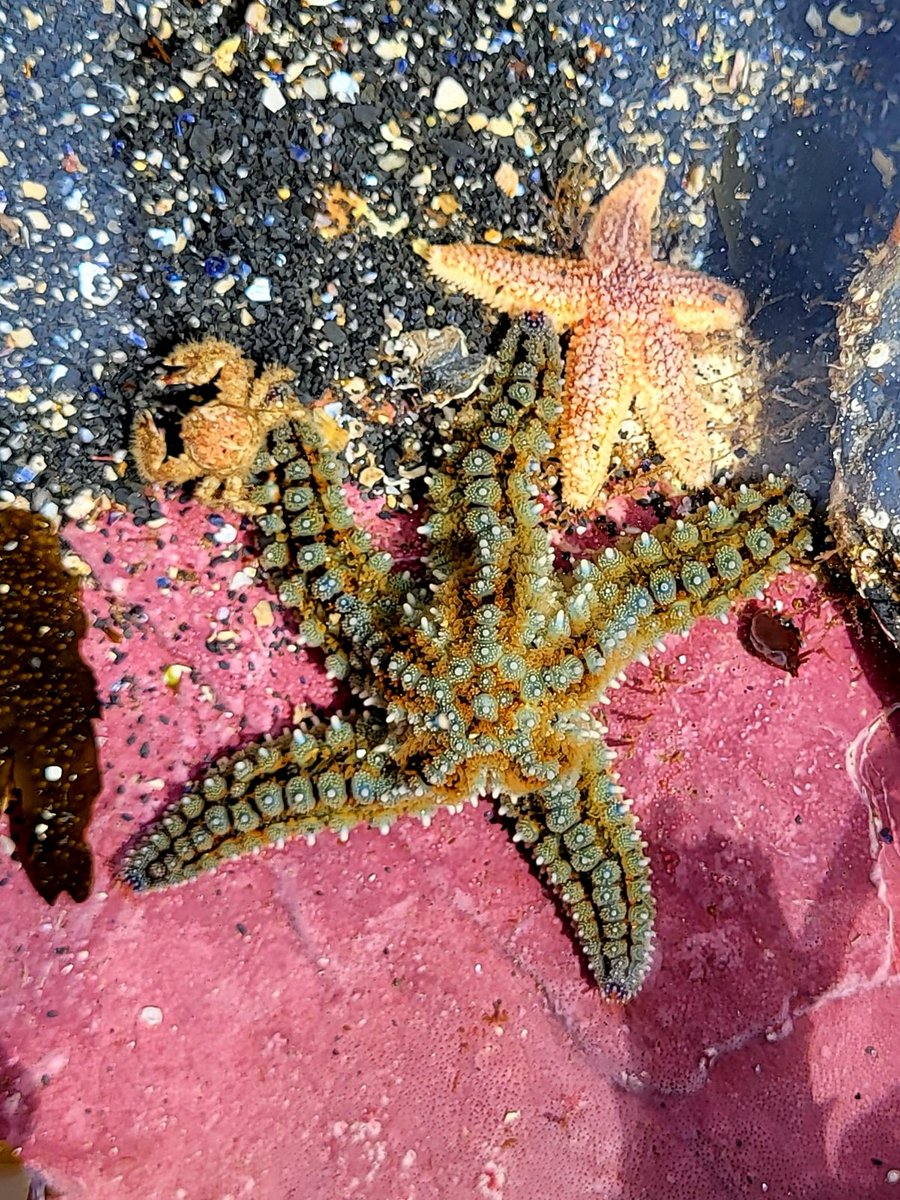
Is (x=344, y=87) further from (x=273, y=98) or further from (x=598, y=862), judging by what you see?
(x=598, y=862)

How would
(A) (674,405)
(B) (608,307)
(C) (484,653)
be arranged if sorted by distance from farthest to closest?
1. (A) (674,405)
2. (B) (608,307)
3. (C) (484,653)

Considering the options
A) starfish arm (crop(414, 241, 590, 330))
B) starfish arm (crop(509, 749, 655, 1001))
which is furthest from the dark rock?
starfish arm (crop(509, 749, 655, 1001))

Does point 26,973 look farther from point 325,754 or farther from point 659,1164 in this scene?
point 659,1164

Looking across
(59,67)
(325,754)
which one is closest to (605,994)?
(325,754)

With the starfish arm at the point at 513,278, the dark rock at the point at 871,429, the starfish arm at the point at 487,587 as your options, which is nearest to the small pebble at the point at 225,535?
the starfish arm at the point at 487,587

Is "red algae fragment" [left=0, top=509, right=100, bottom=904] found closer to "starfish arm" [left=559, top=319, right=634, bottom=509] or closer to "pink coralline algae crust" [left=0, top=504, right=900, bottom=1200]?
"pink coralline algae crust" [left=0, top=504, right=900, bottom=1200]

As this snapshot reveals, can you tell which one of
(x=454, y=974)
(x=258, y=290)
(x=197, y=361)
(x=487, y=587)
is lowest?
(x=454, y=974)

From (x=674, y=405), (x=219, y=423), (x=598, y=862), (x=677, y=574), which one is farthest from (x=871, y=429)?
(x=219, y=423)

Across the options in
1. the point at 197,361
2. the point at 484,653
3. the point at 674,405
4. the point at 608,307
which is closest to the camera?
the point at 484,653
